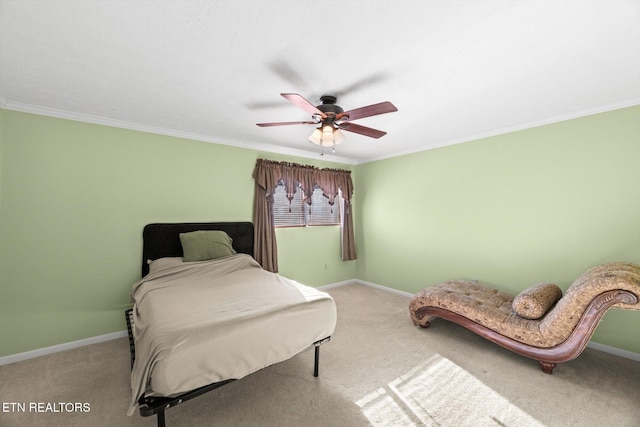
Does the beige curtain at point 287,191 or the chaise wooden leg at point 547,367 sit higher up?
the beige curtain at point 287,191

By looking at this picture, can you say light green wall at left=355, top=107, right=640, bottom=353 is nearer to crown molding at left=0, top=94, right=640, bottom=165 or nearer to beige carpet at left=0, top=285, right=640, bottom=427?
crown molding at left=0, top=94, right=640, bottom=165

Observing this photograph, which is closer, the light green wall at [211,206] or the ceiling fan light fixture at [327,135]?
the ceiling fan light fixture at [327,135]

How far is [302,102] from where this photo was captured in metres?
1.92

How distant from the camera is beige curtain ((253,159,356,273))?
156 inches

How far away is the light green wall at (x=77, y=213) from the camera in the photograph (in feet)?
8.29

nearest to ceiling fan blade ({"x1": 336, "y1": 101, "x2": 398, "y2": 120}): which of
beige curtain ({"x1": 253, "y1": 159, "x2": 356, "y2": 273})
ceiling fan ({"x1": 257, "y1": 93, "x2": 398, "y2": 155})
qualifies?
ceiling fan ({"x1": 257, "y1": 93, "x2": 398, "y2": 155})

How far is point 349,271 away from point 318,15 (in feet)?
14.7

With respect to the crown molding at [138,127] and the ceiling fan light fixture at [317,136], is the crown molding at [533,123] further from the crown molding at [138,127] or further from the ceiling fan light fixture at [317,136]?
the ceiling fan light fixture at [317,136]

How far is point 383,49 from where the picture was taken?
1.72 meters

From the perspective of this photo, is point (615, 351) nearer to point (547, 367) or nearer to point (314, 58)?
point (547, 367)

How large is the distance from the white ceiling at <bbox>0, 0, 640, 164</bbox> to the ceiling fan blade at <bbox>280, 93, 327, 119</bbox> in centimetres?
25

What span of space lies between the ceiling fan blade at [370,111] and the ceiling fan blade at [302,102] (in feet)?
0.64

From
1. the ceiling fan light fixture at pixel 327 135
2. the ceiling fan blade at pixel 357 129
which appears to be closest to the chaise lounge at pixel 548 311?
the ceiling fan blade at pixel 357 129

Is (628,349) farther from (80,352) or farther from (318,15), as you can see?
(80,352)
